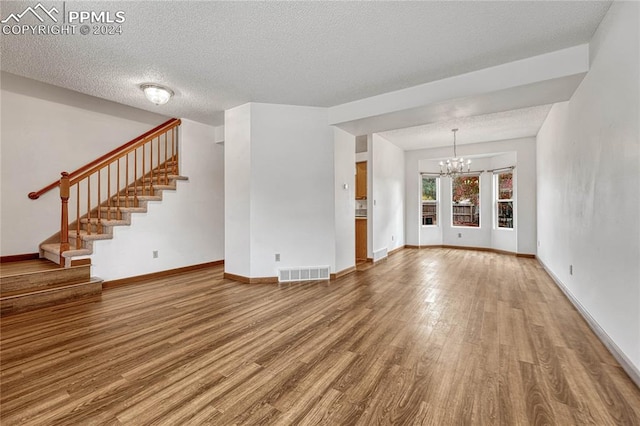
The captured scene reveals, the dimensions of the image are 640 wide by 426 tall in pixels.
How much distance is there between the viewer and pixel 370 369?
6.35 ft

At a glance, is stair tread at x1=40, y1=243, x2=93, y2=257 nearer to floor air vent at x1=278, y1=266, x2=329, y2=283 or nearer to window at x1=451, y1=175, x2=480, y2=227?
floor air vent at x1=278, y1=266, x2=329, y2=283

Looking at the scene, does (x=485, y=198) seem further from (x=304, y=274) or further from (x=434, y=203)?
(x=304, y=274)

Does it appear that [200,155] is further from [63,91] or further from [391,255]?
[391,255]

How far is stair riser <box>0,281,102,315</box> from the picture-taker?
116 inches

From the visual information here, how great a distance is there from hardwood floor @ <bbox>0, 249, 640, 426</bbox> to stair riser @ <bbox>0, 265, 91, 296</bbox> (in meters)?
0.52

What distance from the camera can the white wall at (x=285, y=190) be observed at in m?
4.25

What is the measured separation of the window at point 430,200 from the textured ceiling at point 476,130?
1.17 m

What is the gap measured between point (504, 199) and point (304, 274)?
19.4 feet

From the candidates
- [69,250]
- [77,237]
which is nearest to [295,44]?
[77,237]

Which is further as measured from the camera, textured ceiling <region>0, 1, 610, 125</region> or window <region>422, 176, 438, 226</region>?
window <region>422, 176, 438, 226</region>

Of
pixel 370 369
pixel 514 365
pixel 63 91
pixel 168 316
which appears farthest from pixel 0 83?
pixel 514 365

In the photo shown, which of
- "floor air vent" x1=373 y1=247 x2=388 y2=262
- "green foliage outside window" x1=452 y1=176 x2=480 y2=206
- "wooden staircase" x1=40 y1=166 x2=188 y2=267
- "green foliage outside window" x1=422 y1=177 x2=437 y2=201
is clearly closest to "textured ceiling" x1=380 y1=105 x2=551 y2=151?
"green foliage outside window" x1=422 y1=177 x2=437 y2=201

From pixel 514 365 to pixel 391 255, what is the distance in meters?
4.69

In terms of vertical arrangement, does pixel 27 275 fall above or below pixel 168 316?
above
